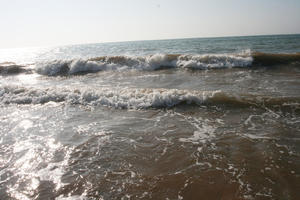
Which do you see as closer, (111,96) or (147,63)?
(111,96)

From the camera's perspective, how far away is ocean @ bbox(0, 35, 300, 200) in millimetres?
3592

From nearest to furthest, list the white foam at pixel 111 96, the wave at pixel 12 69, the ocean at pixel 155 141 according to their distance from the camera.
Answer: the ocean at pixel 155 141, the white foam at pixel 111 96, the wave at pixel 12 69

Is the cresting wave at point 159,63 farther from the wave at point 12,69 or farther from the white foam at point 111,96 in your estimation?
the white foam at point 111,96

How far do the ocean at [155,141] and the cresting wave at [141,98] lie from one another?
0.04 meters

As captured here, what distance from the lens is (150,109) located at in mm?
7461

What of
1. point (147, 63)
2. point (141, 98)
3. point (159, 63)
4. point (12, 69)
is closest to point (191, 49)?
point (159, 63)

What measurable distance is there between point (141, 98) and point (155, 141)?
316 cm

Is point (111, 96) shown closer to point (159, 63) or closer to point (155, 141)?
point (155, 141)

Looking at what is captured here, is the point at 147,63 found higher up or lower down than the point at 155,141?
higher up

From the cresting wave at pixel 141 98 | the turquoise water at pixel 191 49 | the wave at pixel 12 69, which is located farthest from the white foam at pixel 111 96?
the turquoise water at pixel 191 49

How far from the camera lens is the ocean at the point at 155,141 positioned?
359 cm

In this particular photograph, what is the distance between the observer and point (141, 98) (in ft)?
26.7

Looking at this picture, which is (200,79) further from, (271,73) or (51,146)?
(51,146)

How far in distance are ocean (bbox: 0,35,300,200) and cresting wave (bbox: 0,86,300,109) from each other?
0.04 meters
